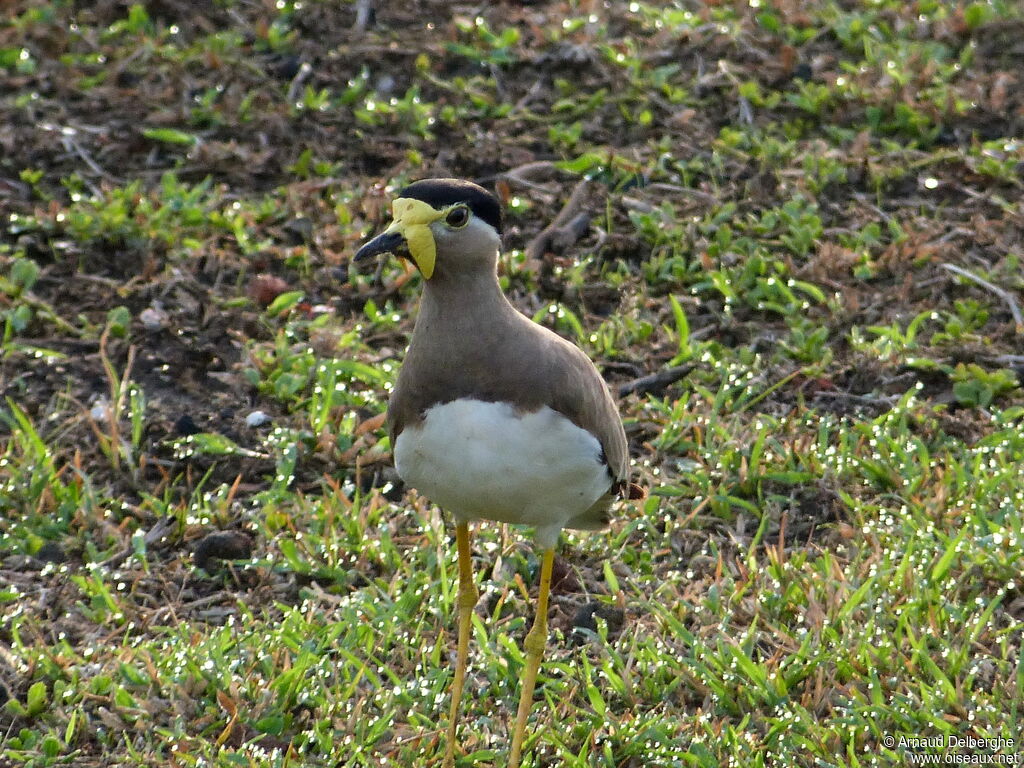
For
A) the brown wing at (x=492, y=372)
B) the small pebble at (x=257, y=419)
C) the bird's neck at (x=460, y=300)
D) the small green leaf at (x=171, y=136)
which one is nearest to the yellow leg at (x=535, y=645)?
the brown wing at (x=492, y=372)

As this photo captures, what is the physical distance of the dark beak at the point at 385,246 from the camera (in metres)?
3.51

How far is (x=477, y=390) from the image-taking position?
3543mm

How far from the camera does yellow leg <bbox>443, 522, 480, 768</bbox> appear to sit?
389 centimetres

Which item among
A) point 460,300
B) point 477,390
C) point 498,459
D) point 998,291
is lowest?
point 998,291

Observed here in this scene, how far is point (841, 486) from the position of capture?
16.3 feet

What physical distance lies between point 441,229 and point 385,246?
0.53 feet

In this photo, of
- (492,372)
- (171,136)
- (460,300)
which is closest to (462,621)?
(492,372)

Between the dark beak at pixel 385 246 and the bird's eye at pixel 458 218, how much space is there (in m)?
0.13

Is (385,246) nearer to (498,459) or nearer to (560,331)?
(498,459)

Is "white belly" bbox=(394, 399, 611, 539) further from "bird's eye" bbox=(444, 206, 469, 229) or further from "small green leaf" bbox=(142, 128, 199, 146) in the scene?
"small green leaf" bbox=(142, 128, 199, 146)

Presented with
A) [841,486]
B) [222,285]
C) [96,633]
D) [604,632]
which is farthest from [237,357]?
[841,486]

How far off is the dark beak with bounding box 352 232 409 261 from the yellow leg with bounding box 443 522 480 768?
0.85m

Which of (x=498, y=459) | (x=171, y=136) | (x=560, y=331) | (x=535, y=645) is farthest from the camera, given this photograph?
(x=171, y=136)

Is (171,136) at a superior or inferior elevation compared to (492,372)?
inferior
